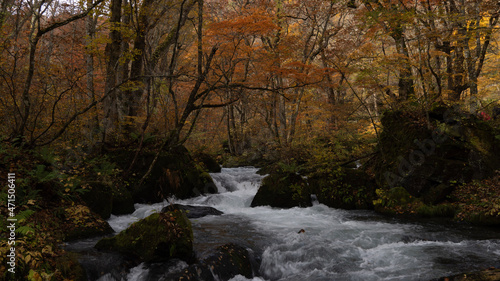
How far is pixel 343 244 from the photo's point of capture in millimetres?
6609

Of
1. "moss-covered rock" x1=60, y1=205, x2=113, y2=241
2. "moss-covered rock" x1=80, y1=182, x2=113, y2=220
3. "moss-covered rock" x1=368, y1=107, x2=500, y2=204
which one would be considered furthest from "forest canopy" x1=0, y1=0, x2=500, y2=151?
"moss-covered rock" x1=60, y1=205, x2=113, y2=241

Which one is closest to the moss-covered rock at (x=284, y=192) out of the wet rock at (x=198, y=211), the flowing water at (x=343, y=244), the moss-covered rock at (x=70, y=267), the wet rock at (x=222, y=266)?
the flowing water at (x=343, y=244)

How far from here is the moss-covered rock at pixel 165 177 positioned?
10183mm

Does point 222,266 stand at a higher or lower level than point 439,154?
lower

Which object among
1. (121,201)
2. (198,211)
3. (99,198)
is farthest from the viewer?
(198,211)

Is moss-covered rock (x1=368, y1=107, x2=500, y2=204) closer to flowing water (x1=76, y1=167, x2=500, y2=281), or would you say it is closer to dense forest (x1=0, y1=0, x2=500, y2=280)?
dense forest (x1=0, y1=0, x2=500, y2=280)

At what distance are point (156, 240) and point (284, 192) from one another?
243 inches

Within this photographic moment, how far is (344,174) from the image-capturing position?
10398 millimetres

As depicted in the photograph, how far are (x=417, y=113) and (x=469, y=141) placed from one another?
1.79m

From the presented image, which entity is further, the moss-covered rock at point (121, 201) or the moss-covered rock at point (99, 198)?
the moss-covered rock at point (121, 201)

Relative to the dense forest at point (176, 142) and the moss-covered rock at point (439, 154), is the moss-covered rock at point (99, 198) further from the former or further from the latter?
the moss-covered rock at point (439, 154)

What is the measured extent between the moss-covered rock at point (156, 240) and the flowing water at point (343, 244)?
0.21m

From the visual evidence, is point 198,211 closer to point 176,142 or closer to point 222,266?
point 176,142

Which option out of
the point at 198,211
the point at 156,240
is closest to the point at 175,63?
the point at 198,211
